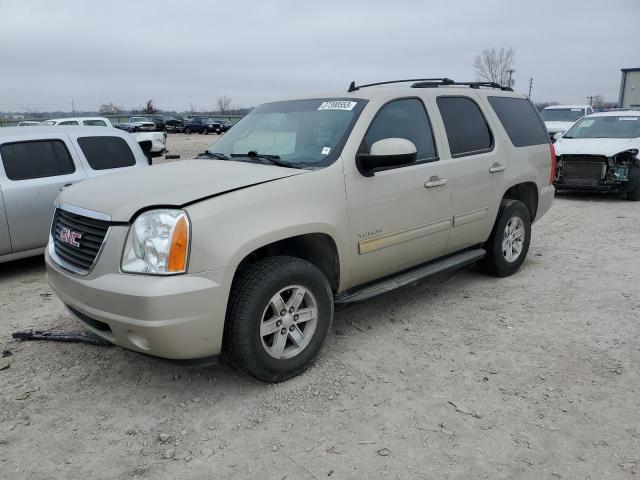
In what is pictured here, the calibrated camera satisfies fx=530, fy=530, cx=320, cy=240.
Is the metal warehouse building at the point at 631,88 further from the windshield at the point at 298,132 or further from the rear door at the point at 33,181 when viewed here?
the rear door at the point at 33,181

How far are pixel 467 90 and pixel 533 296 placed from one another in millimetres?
2014

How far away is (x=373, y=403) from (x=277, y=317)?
0.77m

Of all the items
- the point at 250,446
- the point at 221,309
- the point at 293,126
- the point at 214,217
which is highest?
the point at 293,126

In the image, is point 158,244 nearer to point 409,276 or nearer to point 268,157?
point 268,157

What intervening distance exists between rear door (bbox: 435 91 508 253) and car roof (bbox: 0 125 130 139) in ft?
14.0

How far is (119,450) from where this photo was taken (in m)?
2.77

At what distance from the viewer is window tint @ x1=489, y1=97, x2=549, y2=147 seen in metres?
5.24

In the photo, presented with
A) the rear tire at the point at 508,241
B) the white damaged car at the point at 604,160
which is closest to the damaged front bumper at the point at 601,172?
the white damaged car at the point at 604,160

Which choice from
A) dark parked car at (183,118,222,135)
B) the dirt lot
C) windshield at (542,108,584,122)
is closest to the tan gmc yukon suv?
the dirt lot

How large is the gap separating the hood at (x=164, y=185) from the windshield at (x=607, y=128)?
9735 millimetres

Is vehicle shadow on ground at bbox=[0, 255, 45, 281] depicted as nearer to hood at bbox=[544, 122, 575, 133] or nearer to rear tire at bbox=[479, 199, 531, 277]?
rear tire at bbox=[479, 199, 531, 277]

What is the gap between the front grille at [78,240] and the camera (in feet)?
10.2

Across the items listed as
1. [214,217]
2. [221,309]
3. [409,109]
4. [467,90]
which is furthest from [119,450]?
[467,90]

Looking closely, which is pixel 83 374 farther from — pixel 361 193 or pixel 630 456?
pixel 630 456
